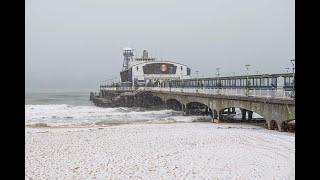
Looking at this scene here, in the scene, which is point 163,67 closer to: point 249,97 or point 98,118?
point 98,118

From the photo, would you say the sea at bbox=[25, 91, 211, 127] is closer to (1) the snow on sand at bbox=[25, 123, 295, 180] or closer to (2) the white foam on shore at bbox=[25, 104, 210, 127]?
(2) the white foam on shore at bbox=[25, 104, 210, 127]

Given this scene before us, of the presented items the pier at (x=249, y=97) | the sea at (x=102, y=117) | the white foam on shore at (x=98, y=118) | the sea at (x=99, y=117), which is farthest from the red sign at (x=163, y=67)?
the white foam on shore at (x=98, y=118)

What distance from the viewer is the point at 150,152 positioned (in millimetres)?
14539

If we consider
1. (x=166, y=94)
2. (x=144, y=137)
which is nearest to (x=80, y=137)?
(x=144, y=137)

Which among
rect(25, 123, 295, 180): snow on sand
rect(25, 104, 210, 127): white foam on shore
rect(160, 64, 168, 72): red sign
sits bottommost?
rect(25, 104, 210, 127): white foam on shore

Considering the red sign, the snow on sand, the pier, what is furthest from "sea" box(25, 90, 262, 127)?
the red sign

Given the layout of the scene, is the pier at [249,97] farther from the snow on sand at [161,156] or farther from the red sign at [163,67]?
the red sign at [163,67]

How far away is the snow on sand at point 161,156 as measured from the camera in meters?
11.2

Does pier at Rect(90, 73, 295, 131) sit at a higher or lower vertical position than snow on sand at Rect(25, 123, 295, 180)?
higher

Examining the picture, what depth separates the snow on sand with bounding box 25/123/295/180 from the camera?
11188 mm

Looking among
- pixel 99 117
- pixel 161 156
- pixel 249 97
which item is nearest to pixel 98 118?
pixel 99 117
